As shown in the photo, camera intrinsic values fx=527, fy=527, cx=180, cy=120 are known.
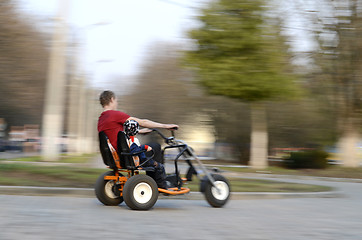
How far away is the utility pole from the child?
12.1 metres

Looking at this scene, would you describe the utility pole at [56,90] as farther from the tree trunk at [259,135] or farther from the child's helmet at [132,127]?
the child's helmet at [132,127]

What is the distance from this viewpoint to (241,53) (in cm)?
2036

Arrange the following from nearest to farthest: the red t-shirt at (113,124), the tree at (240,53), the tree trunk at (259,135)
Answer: the red t-shirt at (113,124)
the tree at (240,53)
the tree trunk at (259,135)

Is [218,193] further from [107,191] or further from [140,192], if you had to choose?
[107,191]

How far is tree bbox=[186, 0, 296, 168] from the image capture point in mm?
20078

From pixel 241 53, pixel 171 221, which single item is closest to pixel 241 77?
pixel 241 53

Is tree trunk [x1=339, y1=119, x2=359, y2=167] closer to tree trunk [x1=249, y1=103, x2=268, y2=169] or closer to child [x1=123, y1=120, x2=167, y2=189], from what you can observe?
tree trunk [x1=249, y1=103, x2=268, y2=169]

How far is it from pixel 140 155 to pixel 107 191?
36.5 inches

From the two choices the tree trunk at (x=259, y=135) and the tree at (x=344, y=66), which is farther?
the tree at (x=344, y=66)

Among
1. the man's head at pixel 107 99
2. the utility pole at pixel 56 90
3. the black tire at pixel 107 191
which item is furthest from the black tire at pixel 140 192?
the utility pole at pixel 56 90

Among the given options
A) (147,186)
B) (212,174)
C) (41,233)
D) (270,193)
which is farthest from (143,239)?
(270,193)

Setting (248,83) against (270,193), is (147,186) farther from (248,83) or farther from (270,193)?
(248,83)

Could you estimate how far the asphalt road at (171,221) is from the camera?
6.05 metres

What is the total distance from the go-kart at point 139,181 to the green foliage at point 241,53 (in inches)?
469
